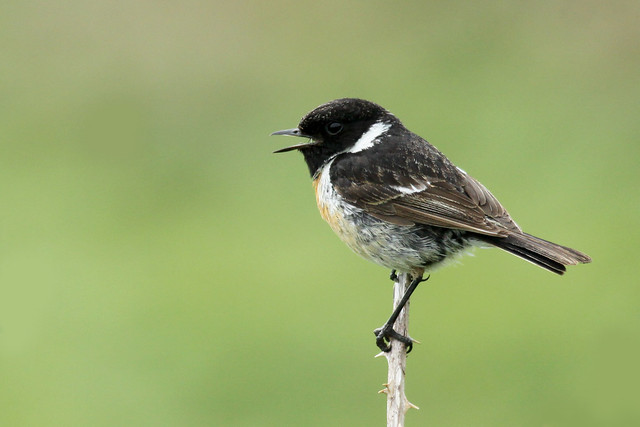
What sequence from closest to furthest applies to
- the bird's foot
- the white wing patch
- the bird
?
the bird's foot
the bird
the white wing patch

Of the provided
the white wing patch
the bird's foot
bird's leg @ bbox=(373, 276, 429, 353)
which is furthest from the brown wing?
the bird's foot

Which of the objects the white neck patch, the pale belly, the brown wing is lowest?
the pale belly

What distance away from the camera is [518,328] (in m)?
9.80

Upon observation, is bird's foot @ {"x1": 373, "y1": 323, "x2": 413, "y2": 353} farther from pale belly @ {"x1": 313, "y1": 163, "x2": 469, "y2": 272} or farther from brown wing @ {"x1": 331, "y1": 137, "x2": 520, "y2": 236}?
brown wing @ {"x1": 331, "y1": 137, "x2": 520, "y2": 236}

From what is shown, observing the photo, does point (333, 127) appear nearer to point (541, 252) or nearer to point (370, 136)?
point (370, 136)

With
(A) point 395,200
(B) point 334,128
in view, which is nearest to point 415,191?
(A) point 395,200

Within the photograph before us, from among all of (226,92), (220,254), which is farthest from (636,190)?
(226,92)

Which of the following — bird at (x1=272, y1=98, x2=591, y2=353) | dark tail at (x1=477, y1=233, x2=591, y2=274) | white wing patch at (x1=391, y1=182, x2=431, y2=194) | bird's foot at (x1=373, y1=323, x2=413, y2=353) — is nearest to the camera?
dark tail at (x1=477, y1=233, x2=591, y2=274)

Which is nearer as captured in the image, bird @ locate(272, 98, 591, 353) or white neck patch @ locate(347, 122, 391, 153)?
bird @ locate(272, 98, 591, 353)

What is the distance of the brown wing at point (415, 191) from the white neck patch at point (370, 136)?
15 cm

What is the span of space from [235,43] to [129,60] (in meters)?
1.56

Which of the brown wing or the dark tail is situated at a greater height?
the brown wing

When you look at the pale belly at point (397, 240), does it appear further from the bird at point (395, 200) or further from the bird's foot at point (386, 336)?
the bird's foot at point (386, 336)

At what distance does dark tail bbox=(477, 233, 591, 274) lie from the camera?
6016 mm
